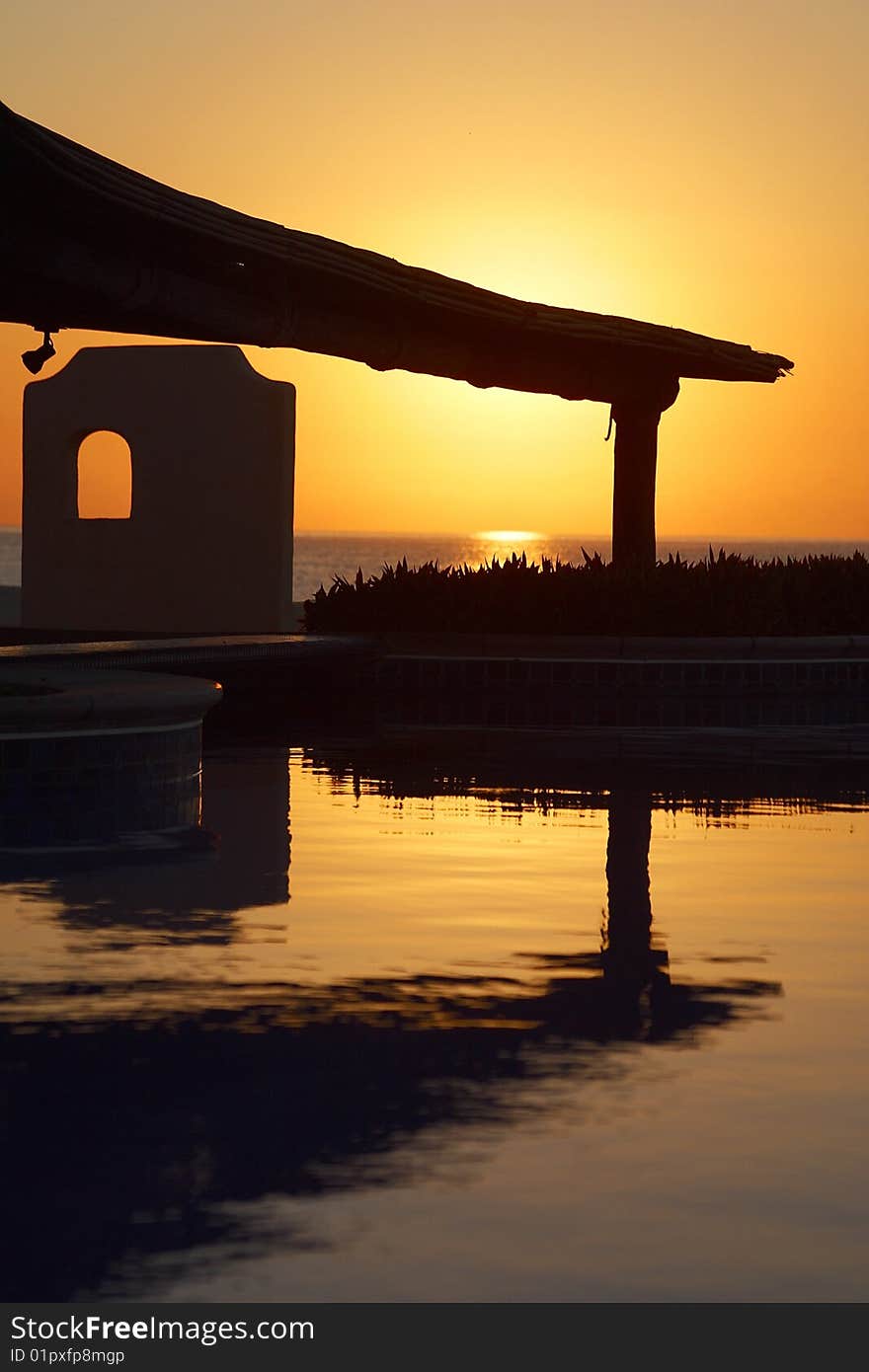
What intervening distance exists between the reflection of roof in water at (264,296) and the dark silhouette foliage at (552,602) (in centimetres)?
218

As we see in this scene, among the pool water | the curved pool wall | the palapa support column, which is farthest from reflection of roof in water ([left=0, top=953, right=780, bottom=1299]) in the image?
the palapa support column

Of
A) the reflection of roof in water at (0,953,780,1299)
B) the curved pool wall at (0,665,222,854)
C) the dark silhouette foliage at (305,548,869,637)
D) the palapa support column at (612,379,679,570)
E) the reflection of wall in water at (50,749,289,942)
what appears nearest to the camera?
the reflection of roof in water at (0,953,780,1299)

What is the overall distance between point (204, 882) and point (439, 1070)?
402cm

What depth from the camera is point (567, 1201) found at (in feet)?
18.5

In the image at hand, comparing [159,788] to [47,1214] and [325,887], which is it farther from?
[47,1214]

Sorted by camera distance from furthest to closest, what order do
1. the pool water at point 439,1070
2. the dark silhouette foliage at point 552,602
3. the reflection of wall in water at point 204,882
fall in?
the dark silhouette foliage at point 552,602, the reflection of wall in water at point 204,882, the pool water at point 439,1070

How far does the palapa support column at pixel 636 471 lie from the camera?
26.5 meters

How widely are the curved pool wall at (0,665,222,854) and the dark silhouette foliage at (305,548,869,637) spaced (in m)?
11.2

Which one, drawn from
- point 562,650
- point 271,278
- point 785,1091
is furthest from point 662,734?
point 785,1091

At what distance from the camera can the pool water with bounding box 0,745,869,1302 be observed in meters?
5.23
